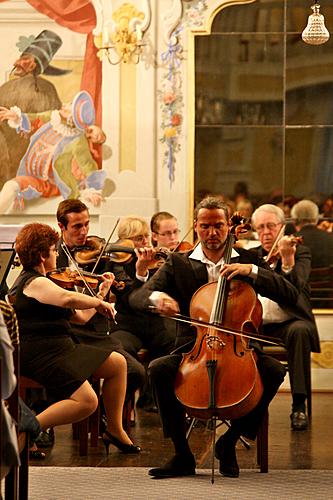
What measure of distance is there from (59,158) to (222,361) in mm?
3699

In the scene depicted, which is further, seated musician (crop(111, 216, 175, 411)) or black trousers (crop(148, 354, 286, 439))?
seated musician (crop(111, 216, 175, 411))

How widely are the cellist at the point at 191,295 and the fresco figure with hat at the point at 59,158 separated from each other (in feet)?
9.24

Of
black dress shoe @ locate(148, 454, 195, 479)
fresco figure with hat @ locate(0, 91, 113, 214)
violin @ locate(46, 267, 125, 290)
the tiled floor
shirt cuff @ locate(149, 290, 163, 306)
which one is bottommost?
the tiled floor

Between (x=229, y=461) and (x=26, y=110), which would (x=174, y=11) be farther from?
(x=229, y=461)

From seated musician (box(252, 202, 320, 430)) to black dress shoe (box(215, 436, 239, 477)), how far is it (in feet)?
4.68

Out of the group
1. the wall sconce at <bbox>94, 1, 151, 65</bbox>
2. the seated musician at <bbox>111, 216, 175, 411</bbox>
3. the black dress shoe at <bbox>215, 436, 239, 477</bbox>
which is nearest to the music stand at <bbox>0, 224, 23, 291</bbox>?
the seated musician at <bbox>111, 216, 175, 411</bbox>

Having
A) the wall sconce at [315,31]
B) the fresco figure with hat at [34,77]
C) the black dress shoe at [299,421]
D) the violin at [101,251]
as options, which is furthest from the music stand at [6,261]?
the fresco figure with hat at [34,77]

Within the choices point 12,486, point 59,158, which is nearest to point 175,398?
point 12,486

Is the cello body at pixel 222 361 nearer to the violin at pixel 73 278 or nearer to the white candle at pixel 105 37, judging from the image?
the violin at pixel 73 278

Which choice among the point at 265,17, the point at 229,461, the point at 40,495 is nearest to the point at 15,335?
the point at 40,495

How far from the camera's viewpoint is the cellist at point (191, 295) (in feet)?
16.6

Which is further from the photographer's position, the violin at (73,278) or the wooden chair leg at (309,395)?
the wooden chair leg at (309,395)

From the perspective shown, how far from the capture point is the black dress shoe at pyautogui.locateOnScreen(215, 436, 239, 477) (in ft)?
16.6

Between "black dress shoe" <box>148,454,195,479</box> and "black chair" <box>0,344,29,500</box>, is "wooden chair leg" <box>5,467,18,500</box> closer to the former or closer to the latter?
"black chair" <box>0,344,29,500</box>
